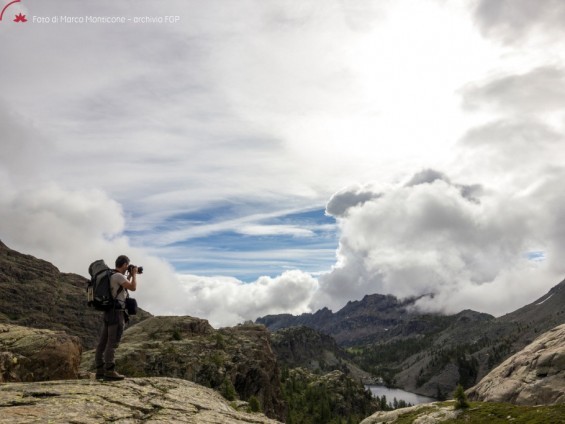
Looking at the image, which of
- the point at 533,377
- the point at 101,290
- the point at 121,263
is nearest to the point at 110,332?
the point at 101,290

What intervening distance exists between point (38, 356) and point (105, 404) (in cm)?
1116

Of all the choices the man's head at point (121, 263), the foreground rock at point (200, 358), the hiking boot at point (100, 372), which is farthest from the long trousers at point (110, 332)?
the foreground rock at point (200, 358)

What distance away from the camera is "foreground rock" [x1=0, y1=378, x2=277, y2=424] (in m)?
14.4

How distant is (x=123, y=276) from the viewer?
19.2 metres

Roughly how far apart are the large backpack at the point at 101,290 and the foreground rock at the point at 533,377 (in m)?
104

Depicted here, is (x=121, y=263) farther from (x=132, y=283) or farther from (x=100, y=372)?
(x=100, y=372)

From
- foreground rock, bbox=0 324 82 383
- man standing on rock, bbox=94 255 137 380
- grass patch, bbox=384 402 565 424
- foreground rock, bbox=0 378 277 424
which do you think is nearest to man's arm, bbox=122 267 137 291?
man standing on rock, bbox=94 255 137 380

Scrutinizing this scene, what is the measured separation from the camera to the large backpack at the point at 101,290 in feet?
62.5

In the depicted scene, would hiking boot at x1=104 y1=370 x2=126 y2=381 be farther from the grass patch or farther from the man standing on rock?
the grass patch

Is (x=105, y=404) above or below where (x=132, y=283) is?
below

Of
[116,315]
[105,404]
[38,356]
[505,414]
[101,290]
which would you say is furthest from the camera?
[505,414]

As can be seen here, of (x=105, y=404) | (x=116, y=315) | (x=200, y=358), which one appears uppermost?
(x=116, y=315)

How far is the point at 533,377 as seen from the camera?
320 ft

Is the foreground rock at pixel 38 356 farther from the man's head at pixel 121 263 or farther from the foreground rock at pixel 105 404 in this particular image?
the man's head at pixel 121 263
